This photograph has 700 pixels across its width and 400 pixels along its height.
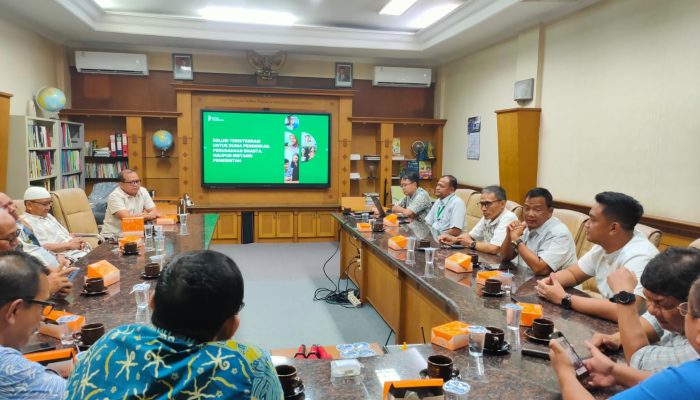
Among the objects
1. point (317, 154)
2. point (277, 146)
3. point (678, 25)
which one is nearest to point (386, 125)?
point (317, 154)

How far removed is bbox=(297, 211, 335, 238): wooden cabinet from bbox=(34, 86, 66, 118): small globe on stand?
3.33 m

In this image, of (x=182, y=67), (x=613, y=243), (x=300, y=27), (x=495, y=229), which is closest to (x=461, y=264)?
(x=613, y=243)

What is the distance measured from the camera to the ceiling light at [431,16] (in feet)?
18.1

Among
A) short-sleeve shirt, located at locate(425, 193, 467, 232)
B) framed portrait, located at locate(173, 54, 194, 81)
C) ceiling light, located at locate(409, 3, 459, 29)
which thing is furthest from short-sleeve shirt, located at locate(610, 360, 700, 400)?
A: framed portrait, located at locate(173, 54, 194, 81)

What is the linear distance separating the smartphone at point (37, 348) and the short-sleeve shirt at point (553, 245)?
2.34 meters

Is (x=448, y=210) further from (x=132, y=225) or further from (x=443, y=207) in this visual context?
(x=132, y=225)

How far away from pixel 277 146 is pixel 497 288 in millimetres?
5235

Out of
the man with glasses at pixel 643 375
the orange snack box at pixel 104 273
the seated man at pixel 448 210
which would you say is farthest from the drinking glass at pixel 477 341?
the seated man at pixel 448 210

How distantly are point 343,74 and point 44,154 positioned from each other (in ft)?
13.5

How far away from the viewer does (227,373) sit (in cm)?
86

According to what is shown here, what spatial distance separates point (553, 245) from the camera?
2.66m

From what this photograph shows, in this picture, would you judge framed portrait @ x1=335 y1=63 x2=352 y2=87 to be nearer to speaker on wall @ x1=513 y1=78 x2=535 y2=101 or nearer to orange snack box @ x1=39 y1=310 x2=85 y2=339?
speaker on wall @ x1=513 y1=78 x2=535 y2=101

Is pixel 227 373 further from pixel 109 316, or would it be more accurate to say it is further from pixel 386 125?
pixel 386 125

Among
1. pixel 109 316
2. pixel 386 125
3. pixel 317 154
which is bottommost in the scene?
pixel 109 316
